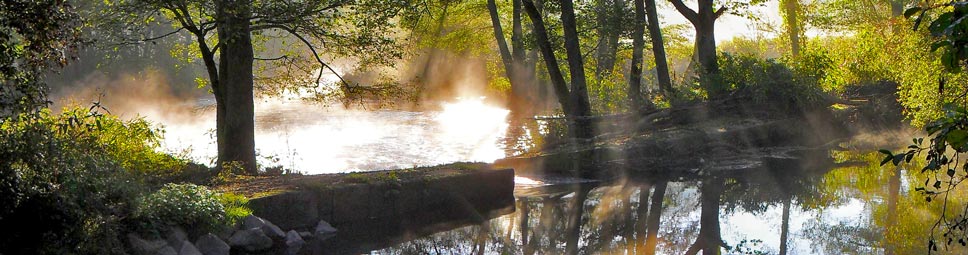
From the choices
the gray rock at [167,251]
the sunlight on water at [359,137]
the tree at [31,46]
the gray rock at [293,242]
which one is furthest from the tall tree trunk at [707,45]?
the tree at [31,46]

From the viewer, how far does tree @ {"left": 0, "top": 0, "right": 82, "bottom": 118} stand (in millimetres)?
8594

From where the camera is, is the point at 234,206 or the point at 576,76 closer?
the point at 234,206

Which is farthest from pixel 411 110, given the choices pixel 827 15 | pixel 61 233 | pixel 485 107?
pixel 61 233

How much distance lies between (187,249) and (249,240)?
46.9 inches

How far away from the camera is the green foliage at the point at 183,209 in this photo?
407 inches

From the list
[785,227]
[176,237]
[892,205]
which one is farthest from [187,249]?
[892,205]

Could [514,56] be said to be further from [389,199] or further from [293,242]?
[293,242]

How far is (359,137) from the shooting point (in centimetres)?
2947

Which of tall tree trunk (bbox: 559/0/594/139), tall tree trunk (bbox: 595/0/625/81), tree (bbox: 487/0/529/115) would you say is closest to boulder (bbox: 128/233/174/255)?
tall tree trunk (bbox: 559/0/594/139)

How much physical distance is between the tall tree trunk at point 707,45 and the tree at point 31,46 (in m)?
19.4

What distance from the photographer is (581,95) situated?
78.5 feet

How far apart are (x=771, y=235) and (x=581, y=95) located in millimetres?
11826

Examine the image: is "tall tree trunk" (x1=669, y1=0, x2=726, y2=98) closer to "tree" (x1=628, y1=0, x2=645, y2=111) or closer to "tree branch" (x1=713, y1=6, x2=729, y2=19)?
"tree branch" (x1=713, y1=6, x2=729, y2=19)

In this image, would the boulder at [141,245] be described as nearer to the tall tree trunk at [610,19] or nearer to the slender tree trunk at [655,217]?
the slender tree trunk at [655,217]
